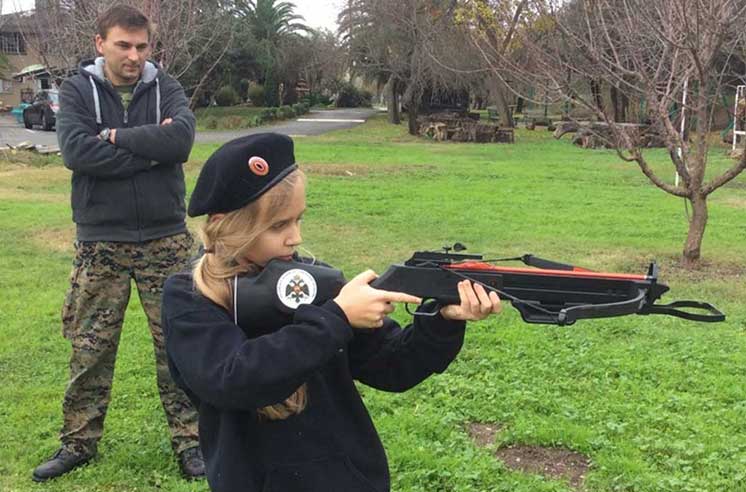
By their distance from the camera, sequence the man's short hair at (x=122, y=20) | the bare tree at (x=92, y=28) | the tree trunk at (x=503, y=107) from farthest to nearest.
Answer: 1. the tree trunk at (x=503, y=107)
2. the bare tree at (x=92, y=28)
3. the man's short hair at (x=122, y=20)

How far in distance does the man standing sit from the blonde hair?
2.01m

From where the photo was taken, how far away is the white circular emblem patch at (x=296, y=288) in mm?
1896

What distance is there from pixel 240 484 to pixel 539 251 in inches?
327

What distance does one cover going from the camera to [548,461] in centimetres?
423

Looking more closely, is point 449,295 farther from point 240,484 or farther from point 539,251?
point 539,251

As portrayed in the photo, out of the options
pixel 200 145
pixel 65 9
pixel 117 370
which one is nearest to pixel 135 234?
pixel 117 370

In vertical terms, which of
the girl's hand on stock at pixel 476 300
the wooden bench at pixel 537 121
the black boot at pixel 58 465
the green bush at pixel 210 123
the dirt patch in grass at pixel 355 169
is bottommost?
the green bush at pixel 210 123

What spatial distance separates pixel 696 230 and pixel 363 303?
814 cm

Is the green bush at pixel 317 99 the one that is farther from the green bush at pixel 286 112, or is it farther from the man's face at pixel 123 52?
the man's face at pixel 123 52

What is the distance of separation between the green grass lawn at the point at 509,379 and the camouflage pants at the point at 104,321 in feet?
0.80

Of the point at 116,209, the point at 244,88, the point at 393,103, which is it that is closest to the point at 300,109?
the point at 244,88

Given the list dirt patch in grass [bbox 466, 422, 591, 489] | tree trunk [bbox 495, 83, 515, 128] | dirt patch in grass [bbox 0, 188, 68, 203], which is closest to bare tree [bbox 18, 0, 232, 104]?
dirt patch in grass [bbox 0, 188, 68, 203]

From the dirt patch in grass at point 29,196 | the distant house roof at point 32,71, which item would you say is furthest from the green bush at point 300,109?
the dirt patch in grass at point 29,196

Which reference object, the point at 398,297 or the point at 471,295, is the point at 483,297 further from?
the point at 398,297
